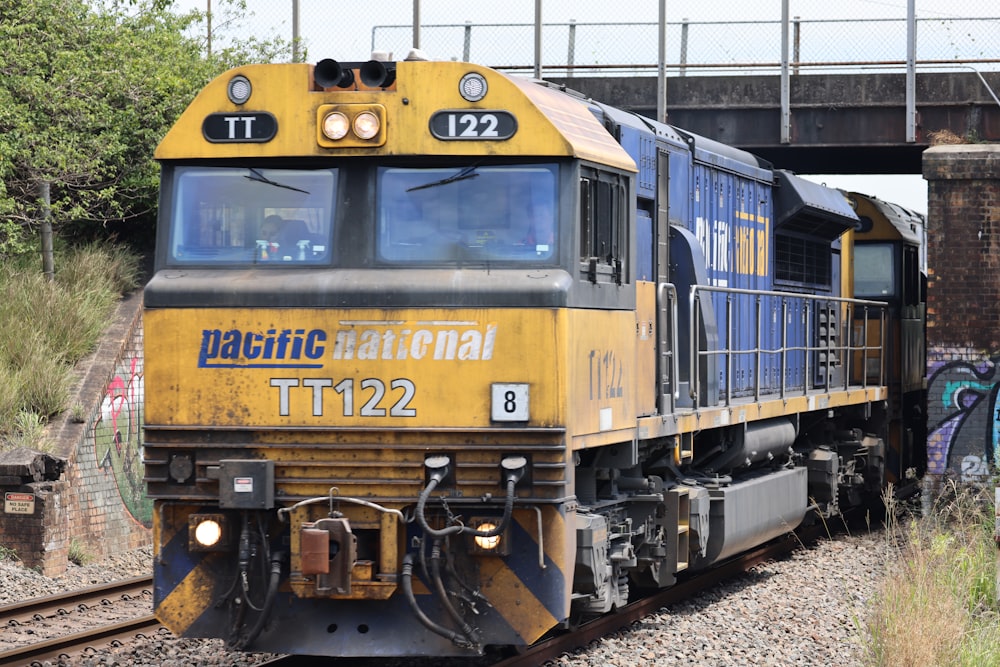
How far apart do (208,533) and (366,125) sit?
232cm

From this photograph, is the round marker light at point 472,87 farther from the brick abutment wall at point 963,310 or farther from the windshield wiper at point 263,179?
the brick abutment wall at point 963,310

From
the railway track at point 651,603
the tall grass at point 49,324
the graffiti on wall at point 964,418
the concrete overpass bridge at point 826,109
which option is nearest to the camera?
the railway track at point 651,603

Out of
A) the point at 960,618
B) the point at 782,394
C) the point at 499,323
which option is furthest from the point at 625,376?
the point at 782,394

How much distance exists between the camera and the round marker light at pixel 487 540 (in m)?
7.28

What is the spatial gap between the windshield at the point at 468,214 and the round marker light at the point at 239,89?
87cm

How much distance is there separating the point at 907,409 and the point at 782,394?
564cm

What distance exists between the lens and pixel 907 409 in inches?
690

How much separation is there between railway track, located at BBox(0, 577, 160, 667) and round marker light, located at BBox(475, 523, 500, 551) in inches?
127

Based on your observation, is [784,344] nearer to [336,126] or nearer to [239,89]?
[336,126]

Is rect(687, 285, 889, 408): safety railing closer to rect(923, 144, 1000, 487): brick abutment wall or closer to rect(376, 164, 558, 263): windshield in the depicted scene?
rect(923, 144, 1000, 487): brick abutment wall

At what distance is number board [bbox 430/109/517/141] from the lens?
7418 mm

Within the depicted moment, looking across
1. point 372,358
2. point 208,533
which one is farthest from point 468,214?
point 208,533

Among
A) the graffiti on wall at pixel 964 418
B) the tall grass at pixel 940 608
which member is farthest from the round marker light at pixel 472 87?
the graffiti on wall at pixel 964 418

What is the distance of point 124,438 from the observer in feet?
48.6
